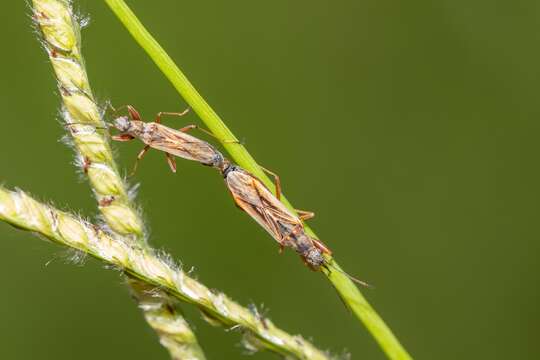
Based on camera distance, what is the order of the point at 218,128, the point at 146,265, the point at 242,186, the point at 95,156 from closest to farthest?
the point at 146,265 < the point at 95,156 < the point at 218,128 < the point at 242,186

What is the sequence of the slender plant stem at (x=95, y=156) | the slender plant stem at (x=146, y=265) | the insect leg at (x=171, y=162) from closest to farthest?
the slender plant stem at (x=146, y=265), the slender plant stem at (x=95, y=156), the insect leg at (x=171, y=162)

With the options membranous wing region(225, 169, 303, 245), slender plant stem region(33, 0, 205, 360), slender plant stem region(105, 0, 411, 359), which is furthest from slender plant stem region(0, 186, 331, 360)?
membranous wing region(225, 169, 303, 245)

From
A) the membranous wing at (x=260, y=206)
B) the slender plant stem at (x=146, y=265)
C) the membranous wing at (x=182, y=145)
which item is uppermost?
the membranous wing at (x=182, y=145)

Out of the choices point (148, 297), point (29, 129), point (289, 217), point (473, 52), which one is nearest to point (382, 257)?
point (473, 52)

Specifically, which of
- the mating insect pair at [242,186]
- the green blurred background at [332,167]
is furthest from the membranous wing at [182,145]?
the green blurred background at [332,167]

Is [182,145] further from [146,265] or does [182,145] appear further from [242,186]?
[146,265]

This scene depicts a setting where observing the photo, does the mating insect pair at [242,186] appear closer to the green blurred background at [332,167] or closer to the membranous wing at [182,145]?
the membranous wing at [182,145]

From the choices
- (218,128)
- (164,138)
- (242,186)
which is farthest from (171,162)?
(218,128)
